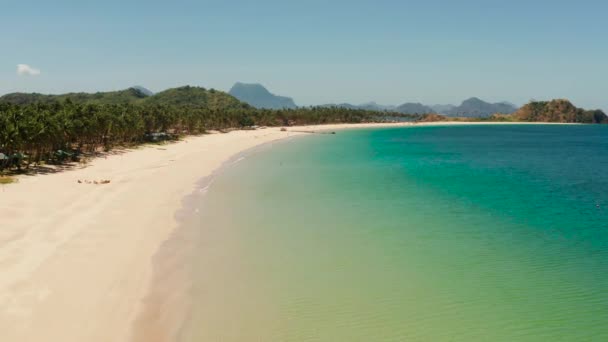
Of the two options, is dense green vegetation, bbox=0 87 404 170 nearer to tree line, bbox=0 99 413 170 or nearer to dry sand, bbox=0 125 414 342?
tree line, bbox=0 99 413 170

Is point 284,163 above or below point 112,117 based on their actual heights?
below

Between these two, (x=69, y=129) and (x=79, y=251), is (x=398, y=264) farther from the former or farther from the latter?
(x=69, y=129)

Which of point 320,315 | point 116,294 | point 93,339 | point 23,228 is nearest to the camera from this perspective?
point 93,339

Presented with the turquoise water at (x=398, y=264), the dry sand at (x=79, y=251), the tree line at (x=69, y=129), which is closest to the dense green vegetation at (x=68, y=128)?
the tree line at (x=69, y=129)

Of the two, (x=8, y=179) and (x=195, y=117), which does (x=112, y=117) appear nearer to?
(x=8, y=179)

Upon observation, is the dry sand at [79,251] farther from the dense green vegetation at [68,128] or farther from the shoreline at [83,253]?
the dense green vegetation at [68,128]

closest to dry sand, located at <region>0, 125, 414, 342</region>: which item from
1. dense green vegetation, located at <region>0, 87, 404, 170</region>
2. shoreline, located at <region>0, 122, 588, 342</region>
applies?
shoreline, located at <region>0, 122, 588, 342</region>

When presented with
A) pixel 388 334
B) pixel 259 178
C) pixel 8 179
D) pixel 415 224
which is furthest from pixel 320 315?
pixel 8 179
